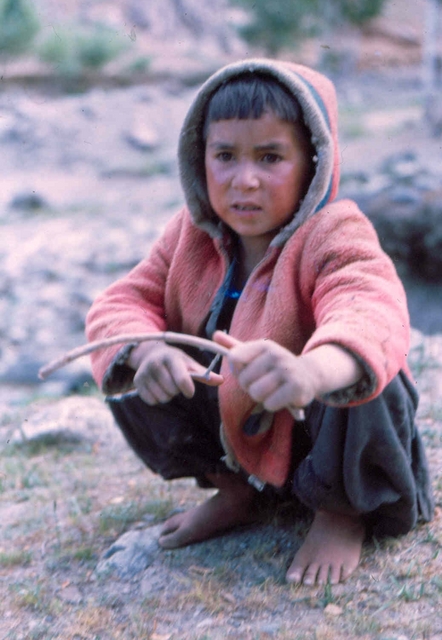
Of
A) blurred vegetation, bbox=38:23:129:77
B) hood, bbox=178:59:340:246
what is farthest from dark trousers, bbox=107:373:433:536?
blurred vegetation, bbox=38:23:129:77

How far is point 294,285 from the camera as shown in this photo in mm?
1894

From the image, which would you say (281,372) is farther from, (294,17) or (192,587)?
(294,17)

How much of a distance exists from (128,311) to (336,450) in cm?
69

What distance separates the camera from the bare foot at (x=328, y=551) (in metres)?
1.92

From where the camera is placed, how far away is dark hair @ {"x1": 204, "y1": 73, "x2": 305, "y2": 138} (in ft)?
6.24

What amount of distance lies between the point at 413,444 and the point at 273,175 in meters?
0.80

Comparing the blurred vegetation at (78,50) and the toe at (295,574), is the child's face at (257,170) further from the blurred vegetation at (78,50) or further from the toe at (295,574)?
the blurred vegetation at (78,50)

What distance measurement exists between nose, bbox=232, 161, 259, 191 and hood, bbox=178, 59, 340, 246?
140 mm

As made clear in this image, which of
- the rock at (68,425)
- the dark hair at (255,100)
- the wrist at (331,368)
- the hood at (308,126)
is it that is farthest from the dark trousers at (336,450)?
the rock at (68,425)

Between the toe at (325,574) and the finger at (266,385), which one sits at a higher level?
the finger at (266,385)

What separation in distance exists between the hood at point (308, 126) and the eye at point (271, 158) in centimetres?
10

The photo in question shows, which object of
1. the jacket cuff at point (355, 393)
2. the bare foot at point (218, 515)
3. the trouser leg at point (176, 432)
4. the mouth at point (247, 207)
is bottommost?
the bare foot at point (218, 515)

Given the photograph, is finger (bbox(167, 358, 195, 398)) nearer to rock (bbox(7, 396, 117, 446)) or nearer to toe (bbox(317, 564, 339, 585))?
toe (bbox(317, 564, 339, 585))

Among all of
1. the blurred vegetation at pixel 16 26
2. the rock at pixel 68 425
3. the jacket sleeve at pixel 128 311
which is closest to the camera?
the jacket sleeve at pixel 128 311
